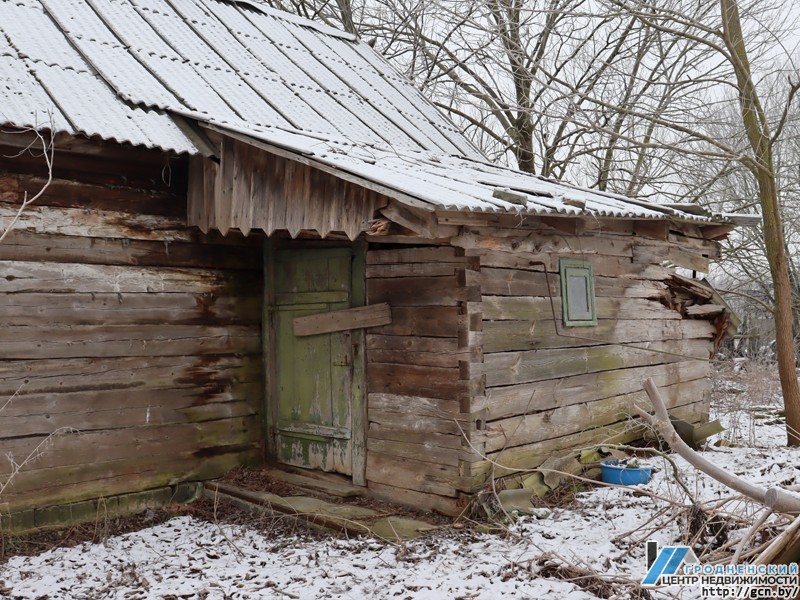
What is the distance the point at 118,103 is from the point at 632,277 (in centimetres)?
525

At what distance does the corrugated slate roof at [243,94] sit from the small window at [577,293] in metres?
0.62

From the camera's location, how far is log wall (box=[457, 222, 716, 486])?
598 cm

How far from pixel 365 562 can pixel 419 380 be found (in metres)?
1.47

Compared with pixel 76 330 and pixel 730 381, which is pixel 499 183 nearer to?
pixel 76 330

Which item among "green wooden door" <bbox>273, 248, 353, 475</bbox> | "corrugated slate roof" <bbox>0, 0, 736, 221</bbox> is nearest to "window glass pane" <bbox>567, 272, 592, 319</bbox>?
"corrugated slate roof" <bbox>0, 0, 736, 221</bbox>

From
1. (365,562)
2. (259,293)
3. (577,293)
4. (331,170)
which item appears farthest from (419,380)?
(259,293)

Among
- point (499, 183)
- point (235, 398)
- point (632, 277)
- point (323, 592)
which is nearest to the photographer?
point (323, 592)

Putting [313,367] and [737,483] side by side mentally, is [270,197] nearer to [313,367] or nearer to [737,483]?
[313,367]

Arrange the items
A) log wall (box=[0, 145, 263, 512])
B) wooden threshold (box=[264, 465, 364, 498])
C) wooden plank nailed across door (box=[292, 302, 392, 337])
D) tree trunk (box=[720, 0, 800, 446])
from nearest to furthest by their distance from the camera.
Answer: log wall (box=[0, 145, 263, 512])
wooden plank nailed across door (box=[292, 302, 392, 337])
wooden threshold (box=[264, 465, 364, 498])
tree trunk (box=[720, 0, 800, 446])

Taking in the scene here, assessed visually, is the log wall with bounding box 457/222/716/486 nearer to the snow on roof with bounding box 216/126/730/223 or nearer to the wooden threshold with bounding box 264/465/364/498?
the snow on roof with bounding box 216/126/730/223

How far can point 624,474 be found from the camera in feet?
22.3

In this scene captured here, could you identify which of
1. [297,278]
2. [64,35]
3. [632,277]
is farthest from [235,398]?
[632,277]

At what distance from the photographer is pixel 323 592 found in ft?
15.6

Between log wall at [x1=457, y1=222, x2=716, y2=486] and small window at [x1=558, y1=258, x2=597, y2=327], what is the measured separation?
0.23 feet
